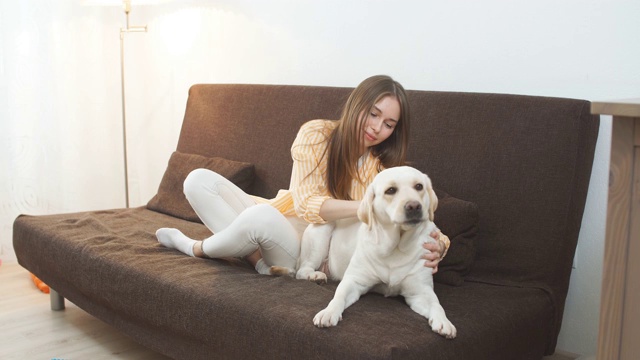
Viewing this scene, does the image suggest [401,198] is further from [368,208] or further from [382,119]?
[382,119]

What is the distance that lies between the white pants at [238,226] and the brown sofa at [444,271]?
3.1 inches

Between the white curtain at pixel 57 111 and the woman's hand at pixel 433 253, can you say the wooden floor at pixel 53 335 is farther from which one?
the white curtain at pixel 57 111

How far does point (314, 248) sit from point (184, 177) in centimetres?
120

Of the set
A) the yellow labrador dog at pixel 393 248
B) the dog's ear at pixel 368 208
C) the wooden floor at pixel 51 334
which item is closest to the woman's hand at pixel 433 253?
the yellow labrador dog at pixel 393 248

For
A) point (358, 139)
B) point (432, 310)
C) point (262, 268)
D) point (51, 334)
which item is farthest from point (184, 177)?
point (432, 310)

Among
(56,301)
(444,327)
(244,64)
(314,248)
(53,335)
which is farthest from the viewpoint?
(244,64)

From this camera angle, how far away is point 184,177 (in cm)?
330

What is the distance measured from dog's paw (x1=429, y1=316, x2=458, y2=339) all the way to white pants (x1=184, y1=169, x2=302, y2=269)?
648 mm

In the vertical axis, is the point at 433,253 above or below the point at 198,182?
below

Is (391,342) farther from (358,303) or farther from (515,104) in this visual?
(515,104)

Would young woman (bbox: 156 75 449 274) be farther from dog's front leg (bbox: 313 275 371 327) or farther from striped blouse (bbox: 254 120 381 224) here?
dog's front leg (bbox: 313 275 371 327)

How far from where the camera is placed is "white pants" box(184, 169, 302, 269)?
226 cm

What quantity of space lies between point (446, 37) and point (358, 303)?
4.27ft

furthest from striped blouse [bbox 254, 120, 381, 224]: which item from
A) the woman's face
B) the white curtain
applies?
the white curtain
